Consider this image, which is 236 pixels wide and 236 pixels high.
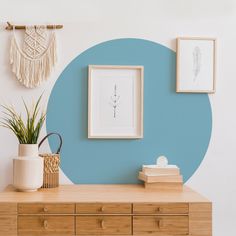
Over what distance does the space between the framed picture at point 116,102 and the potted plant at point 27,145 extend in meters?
0.31

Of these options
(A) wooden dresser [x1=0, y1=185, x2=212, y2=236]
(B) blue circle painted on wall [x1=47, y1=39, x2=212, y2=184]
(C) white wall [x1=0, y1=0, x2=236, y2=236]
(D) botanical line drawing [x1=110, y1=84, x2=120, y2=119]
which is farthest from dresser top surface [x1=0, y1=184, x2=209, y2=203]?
(D) botanical line drawing [x1=110, y1=84, x2=120, y2=119]

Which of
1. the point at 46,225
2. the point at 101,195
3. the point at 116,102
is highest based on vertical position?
the point at 116,102

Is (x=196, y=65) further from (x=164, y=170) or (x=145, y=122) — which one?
(x=164, y=170)

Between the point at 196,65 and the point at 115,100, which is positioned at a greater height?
the point at 196,65

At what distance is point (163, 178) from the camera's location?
220 cm

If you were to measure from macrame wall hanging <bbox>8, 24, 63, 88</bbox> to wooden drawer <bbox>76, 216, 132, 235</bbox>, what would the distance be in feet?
2.84

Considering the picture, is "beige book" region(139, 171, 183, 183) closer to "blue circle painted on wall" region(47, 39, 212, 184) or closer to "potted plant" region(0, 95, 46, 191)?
"blue circle painted on wall" region(47, 39, 212, 184)

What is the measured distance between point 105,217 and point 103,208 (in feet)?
0.15

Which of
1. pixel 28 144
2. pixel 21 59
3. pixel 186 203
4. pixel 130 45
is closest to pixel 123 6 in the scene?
pixel 130 45

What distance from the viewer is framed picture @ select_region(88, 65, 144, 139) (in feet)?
7.80

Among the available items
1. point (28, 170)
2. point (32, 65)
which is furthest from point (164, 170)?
point (32, 65)

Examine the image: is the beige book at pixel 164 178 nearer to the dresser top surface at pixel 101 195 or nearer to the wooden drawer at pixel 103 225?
the dresser top surface at pixel 101 195

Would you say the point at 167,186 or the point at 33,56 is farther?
the point at 33,56

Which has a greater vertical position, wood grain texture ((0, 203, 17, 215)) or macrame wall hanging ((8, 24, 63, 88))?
macrame wall hanging ((8, 24, 63, 88))
